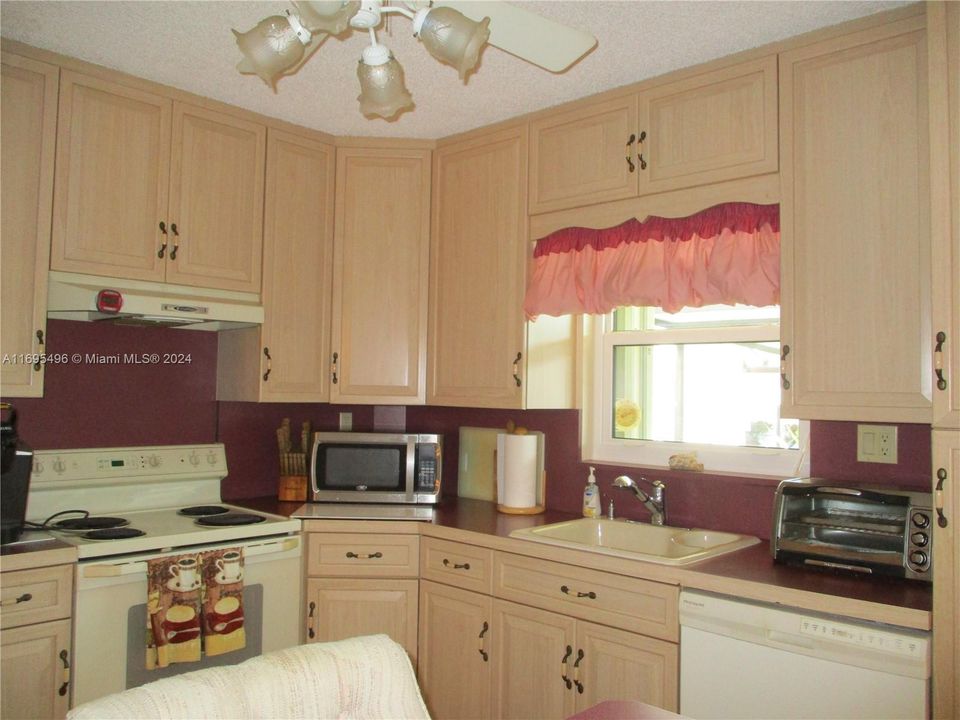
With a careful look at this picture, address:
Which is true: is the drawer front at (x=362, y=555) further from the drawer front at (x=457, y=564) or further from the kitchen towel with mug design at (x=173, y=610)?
the kitchen towel with mug design at (x=173, y=610)

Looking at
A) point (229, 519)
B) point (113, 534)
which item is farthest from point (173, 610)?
point (229, 519)

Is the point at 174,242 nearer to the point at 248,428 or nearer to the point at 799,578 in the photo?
the point at 248,428

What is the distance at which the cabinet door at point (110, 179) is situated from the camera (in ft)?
8.29

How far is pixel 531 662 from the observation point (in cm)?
245

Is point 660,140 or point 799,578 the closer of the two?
point 799,578

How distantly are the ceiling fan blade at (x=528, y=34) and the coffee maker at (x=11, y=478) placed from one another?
172cm

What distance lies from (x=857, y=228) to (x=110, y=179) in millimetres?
2356

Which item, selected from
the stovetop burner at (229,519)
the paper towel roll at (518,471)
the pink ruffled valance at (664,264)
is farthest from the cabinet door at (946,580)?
the stovetop burner at (229,519)

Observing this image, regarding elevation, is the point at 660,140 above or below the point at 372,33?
above

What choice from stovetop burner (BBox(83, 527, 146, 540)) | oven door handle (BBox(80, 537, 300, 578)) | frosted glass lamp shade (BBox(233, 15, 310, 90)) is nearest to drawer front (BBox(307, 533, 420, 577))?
oven door handle (BBox(80, 537, 300, 578))

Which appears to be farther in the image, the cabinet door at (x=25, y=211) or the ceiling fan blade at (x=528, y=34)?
the cabinet door at (x=25, y=211)

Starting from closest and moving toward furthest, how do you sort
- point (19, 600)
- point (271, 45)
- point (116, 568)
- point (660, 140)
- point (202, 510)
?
point (271, 45), point (19, 600), point (116, 568), point (660, 140), point (202, 510)

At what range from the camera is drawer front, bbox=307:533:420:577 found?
2.81 meters

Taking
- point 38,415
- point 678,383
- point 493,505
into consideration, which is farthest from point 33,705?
point 678,383
